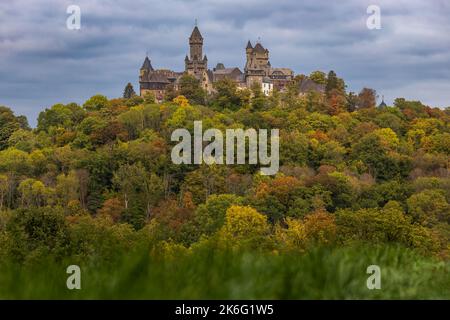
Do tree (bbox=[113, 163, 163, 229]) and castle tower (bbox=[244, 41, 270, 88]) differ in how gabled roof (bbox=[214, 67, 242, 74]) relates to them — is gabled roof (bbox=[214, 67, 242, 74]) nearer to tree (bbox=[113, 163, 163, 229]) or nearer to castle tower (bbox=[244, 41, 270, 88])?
castle tower (bbox=[244, 41, 270, 88])

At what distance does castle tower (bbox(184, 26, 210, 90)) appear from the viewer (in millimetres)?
118225

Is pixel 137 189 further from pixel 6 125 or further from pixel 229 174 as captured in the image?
pixel 6 125

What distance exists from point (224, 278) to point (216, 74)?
116m

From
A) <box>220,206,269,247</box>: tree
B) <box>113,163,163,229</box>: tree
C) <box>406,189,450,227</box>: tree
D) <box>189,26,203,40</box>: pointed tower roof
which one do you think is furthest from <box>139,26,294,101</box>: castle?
<box>220,206,269,247</box>: tree

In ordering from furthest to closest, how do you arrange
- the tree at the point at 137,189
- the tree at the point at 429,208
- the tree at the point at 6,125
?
the tree at the point at 6,125, the tree at the point at 137,189, the tree at the point at 429,208

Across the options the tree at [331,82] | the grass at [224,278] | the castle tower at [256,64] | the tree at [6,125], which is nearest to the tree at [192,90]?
the castle tower at [256,64]

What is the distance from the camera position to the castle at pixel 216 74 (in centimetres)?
11769

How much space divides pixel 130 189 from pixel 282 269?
75.7 m

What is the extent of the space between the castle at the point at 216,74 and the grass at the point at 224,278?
109258 millimetres

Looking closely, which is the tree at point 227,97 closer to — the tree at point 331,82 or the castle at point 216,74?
the castle at point 216,74

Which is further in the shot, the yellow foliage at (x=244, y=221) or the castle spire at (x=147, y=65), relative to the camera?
the castle spire at (x=147, y=65)

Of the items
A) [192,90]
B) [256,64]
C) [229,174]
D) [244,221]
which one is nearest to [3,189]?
[229,174]

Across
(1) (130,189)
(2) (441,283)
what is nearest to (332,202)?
(1) (130,189)

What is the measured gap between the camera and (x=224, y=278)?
5.84 metres
